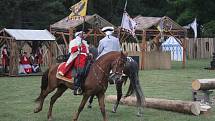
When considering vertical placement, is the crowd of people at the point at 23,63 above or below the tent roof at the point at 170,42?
below

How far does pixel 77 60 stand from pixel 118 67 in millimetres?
1185

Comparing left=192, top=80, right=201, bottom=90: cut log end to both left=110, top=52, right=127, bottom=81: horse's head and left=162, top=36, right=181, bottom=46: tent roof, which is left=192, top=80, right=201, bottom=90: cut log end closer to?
left=110, top=52, right=127, bottom=81: horse's head

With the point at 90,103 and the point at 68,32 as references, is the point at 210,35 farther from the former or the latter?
the point at 90,103

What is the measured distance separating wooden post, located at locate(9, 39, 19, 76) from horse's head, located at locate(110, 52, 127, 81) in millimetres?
16925

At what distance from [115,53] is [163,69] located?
69.3ft

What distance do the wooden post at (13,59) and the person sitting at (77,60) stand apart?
51.4 feet

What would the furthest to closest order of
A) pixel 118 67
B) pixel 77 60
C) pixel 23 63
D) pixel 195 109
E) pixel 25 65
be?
pixel 25 65 < pixel 23 63 < pixel 195 109 < pixel 77 60 < pixel 118 67

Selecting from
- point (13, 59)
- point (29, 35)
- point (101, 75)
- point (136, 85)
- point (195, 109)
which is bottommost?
point (195, 109)

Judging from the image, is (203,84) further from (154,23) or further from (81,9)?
(154,23)

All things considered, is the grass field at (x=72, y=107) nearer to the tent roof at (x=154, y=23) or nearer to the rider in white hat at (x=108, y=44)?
the rider in white hat at (x=108, y=44)

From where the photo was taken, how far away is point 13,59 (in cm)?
2691

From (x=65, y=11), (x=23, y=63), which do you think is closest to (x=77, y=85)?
(x=23, y=63)

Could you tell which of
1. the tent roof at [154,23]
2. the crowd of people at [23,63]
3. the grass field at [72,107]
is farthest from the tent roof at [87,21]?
the grass field at [72,107]

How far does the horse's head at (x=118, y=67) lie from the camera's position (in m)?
10.5
